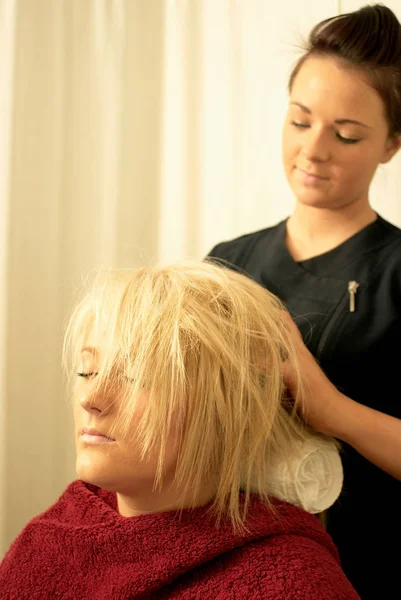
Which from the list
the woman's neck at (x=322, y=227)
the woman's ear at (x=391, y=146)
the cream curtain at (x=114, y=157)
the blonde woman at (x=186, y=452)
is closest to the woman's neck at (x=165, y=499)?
the blonde woman at (x=186, y=452)

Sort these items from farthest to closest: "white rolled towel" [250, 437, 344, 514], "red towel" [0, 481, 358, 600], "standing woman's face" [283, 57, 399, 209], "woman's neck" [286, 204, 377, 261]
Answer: "woman's neck" [286, 204, 377, 261]
"standing woman's face" [283, 57, 399, 209]
"white rolled towel" [250, 437, 344, 514]
"red towel" [0, 481, 358, 600]

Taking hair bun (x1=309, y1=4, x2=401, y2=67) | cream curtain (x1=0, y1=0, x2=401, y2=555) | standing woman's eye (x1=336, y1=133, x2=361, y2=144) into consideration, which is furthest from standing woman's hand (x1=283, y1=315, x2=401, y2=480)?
cream curtain (x1=0, y1=0, x2=401, y2=555)

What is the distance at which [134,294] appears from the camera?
895 millimetres

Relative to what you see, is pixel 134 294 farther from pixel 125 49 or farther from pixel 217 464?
pixel 125 49

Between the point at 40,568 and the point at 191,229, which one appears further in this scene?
the point at 191,229

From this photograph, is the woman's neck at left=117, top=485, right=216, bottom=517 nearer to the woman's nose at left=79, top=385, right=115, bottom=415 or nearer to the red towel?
the red towel

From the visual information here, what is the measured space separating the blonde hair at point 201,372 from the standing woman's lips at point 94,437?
0.11 feet

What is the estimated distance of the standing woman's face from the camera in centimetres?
110

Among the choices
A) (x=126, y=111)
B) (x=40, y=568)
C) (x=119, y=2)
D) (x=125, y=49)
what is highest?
(x=119, y=2)

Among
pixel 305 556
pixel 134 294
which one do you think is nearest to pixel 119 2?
pixel 134 294

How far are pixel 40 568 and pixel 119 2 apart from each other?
1437mm

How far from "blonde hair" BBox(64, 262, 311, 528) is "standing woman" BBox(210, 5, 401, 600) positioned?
23 cm

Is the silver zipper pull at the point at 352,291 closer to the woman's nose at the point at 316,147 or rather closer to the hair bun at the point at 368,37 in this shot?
the woman's nose at the point at 316,147

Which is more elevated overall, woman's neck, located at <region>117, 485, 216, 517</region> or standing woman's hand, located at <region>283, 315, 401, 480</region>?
standing woman's hand, located at <region>283, 315, 401, 480</region>
